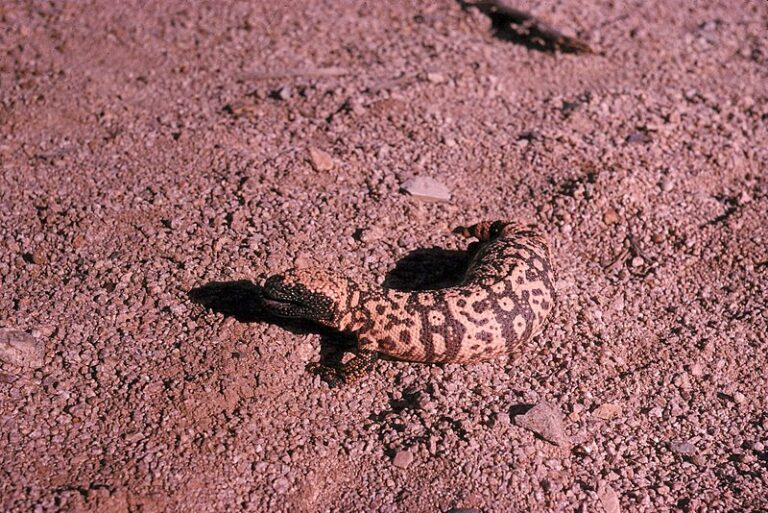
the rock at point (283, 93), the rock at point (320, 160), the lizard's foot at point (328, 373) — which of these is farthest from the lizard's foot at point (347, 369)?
the rock at point (283, 93)

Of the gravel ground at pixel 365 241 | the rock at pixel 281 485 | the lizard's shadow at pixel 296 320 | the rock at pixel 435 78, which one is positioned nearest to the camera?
the rock at pixel 281 485

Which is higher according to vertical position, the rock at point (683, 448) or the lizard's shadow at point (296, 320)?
the rock at point (683, 448)

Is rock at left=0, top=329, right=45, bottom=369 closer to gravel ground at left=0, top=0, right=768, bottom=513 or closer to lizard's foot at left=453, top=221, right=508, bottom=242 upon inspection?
gravel ground at left=0, top=0, right=768, bottom=513

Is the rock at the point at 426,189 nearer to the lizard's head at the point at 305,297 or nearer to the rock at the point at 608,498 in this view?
the lizard's head at the point at 305,297

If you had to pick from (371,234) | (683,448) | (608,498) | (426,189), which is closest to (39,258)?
(371,234)

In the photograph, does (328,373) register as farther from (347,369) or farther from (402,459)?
(402,459)

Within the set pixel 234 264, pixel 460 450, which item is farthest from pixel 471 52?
pixel 460 450

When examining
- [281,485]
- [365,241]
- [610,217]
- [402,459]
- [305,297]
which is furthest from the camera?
[610,217]
